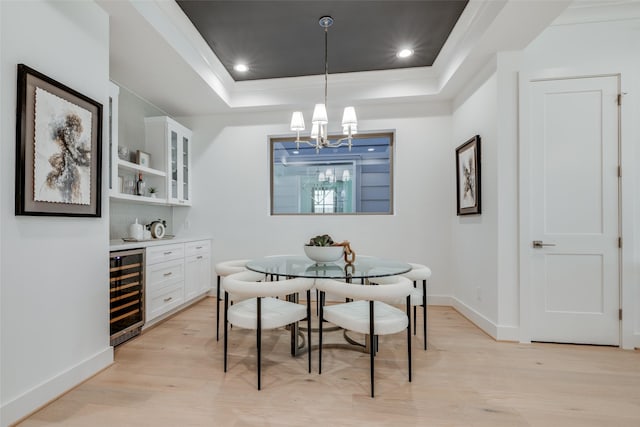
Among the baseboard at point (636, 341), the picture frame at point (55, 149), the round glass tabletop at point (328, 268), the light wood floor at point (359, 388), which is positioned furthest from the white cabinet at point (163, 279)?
the baseboard at point (636, 341)

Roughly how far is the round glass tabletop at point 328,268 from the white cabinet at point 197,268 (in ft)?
4.65

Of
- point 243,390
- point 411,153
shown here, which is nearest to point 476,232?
point 411,153

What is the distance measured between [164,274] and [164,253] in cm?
22

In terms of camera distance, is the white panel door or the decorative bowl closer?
the decorative bowl

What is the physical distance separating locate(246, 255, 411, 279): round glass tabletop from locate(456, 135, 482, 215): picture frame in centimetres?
128

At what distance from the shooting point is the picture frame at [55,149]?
5.38ft

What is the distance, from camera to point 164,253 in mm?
3156

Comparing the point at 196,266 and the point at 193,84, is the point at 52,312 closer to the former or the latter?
the point at 196,266

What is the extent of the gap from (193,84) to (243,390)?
310 centimetres

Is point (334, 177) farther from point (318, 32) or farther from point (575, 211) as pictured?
point (575, 211)

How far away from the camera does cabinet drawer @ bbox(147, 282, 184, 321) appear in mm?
2955

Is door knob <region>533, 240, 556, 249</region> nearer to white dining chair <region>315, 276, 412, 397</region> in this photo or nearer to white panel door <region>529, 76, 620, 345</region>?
white panel door <region>529, 76, 620, 345</region>

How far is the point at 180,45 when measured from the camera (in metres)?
2.76

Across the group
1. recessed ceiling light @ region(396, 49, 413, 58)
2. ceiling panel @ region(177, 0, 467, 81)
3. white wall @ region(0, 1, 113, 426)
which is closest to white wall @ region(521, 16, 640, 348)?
ceiling panel @ region(177, 0, 467, 81)
